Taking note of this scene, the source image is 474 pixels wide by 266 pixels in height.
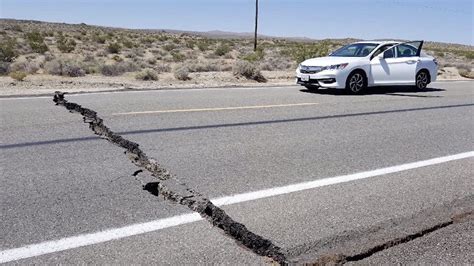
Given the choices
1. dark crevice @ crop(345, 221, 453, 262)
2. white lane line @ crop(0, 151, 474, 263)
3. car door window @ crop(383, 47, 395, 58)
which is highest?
car door window @ crop(383, 47, 395, 58)

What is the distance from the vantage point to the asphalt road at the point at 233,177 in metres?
3.65

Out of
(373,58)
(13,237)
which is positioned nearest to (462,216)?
(13,237)

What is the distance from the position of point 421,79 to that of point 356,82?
123 inches

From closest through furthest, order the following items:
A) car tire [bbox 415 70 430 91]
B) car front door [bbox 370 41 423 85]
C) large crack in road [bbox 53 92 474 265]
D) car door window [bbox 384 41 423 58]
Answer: large crack in road [bbox 53 92 474 265] < car front door [bbox 370 41 423 85] < car door window [bbox 384 41 423 58] < car tire [bbox 415 70 430 91]

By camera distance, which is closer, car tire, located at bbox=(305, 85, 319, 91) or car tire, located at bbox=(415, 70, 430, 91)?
car tire, located at bbox=(305, 85, 319, 91)

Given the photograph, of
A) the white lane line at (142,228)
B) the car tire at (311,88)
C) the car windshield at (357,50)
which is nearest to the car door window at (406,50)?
the car windshield at (357,50)

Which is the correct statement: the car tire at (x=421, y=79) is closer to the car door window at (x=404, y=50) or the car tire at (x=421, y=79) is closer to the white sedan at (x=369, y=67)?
the white sedan at (x=369, y=67)

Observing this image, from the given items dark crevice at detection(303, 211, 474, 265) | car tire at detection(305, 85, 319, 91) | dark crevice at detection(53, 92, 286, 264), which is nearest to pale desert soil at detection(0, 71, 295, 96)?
car tire at detection(305, 85, 319, 91)

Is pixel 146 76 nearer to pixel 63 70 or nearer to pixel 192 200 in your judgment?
pixel 63 70

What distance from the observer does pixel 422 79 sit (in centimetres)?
1551

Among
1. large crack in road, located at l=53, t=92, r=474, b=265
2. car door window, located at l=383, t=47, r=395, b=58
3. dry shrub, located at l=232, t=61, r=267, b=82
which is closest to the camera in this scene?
large crack in road, located at l=53, t=92, r=474, b=265

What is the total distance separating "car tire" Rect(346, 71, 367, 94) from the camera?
13.4 m

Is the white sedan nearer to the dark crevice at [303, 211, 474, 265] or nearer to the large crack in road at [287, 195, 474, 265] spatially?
the large crack in road at [287, 195, 474, 265]

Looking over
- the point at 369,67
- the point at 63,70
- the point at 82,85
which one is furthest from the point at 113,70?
the point at 369,67
